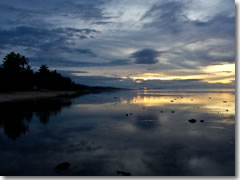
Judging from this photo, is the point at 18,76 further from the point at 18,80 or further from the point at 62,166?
the point at 62,166

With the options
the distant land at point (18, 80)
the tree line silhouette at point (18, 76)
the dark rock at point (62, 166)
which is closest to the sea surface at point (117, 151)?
the dark rock at point (62, 166)

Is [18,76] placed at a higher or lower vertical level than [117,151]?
higher

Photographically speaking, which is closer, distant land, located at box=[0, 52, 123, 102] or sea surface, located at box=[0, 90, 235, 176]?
sea surface, located at box=[0, 90, 235, 176]

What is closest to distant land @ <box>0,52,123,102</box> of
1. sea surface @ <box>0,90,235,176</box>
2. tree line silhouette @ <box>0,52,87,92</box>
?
tree line silhouette @ <box>0,52,87,92</box>

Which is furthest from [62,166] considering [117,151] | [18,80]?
[18,80]

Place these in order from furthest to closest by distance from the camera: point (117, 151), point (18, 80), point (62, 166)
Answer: point (18, 80) → point (117, 151) → point (62, 166)

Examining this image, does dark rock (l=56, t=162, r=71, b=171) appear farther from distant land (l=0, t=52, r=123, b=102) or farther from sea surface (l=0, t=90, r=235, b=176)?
distant land (l=0, t=52, r=123, b=102)

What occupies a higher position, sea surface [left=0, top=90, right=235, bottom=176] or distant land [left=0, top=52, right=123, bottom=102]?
distant land [left=0, top=52, right=123, bottom=102]

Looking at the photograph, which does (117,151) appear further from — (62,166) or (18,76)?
(18,76)

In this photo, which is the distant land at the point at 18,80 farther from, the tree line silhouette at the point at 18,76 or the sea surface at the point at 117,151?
the sea surface at the point at 117,151

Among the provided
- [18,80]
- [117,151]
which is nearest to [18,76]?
[18,80]

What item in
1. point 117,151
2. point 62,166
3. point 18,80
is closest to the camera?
point 62,166

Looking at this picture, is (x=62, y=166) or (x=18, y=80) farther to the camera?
(x=18, y=80)

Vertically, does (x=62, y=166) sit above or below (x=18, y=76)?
below
